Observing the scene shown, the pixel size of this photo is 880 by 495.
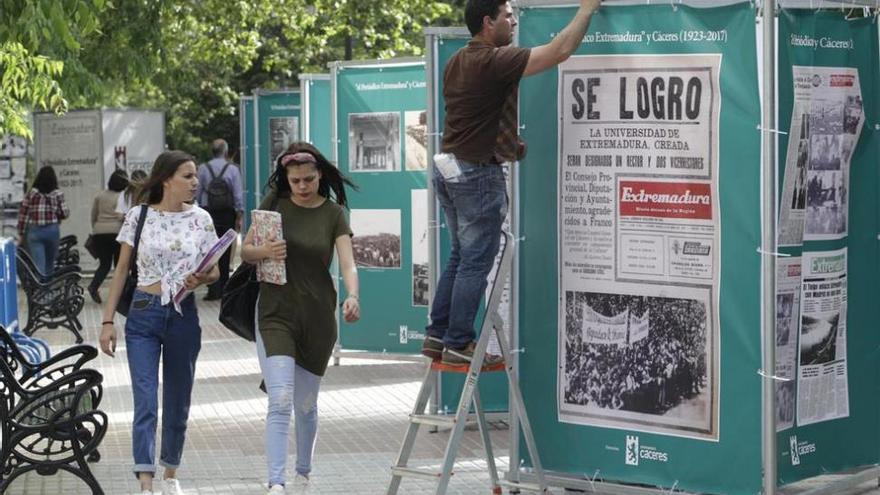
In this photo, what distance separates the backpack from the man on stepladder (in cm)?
1414

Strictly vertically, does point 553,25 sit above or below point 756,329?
above

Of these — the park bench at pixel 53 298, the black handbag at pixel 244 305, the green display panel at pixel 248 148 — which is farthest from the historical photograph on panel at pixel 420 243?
the green display panel at pixel 248 148

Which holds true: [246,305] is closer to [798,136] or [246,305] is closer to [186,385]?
[186,385]

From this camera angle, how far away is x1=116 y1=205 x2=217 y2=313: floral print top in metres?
8.55

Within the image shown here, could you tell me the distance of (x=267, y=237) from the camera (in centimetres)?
807

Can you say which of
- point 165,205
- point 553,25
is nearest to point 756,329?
point 553,25

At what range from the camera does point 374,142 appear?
14.1m

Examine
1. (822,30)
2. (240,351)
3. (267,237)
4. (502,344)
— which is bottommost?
(240,351)

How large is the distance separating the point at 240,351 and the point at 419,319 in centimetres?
393

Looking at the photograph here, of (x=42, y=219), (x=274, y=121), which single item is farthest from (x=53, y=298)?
(x=274, y=121)

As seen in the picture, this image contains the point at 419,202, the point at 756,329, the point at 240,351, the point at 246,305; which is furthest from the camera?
the point at 240,351

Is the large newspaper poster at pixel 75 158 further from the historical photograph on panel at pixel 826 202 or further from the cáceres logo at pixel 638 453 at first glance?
the historical photograph on panel at pixel 826 202

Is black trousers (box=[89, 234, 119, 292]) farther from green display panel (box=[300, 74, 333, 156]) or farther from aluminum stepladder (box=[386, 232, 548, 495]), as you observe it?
aluminum stepladder (box=[386, 232, 548, 495])

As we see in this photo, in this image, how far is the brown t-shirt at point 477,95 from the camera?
7.75 meters
